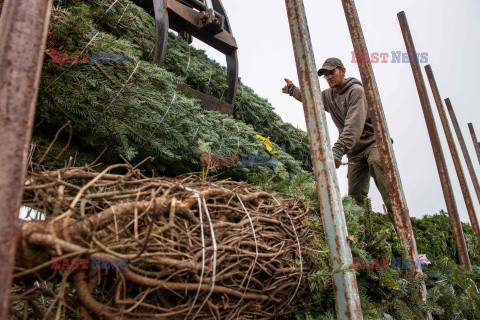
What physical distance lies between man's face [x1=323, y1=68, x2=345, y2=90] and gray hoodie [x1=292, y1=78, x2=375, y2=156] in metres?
0.07

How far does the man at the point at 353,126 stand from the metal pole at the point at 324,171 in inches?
45.0

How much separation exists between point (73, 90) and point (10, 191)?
1730 millimetres

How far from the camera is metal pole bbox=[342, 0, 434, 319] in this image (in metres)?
3.06

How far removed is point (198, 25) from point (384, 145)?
3271 millimetres

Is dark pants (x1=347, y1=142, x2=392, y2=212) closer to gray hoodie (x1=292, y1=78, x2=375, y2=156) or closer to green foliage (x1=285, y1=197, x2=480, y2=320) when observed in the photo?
gray hoodie (x1=292, y1=78, x2=375, y2=156)

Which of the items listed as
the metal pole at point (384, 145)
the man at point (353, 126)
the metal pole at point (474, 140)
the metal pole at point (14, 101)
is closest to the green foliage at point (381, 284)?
the metal pole at point (384, 145)

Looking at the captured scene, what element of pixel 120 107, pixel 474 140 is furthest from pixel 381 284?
pixel 474 140

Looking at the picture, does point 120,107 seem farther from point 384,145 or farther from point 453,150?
point 453,150

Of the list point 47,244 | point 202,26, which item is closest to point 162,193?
point 47,244

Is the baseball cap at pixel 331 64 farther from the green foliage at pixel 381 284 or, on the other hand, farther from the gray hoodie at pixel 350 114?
the green foliage at pixel 381 284

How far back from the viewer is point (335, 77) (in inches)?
159

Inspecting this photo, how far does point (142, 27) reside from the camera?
165 inches

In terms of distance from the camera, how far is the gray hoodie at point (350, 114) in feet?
11.5

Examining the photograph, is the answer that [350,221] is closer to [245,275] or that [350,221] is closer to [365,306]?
[365,306]
